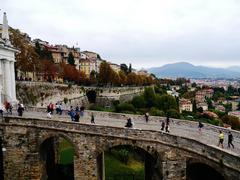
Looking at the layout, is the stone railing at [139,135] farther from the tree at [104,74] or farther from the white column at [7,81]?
the tree at [104,74]

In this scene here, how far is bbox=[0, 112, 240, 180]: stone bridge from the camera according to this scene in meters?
23.2

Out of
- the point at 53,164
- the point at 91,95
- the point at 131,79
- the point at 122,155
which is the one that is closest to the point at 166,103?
the point at 91,95

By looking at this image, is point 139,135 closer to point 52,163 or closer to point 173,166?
point 173,166

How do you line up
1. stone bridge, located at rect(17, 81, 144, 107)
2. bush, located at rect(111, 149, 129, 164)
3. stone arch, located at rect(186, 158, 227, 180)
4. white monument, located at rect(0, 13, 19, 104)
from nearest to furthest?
→ 1. stone arch, located at rect(186, 158, 227, 180)
2. white monument, located at rect(0, 13, 19, 104)
3. bush, located at rect(111, 149, 129, 164)
4. stone bridge, located at rect(17, 81, 144, 107)

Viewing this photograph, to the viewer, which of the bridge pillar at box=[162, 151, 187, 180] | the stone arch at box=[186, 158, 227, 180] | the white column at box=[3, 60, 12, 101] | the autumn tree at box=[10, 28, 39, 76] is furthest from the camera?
the autumn tree at box=[10, 28, 39, 76]

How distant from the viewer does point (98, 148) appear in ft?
91.2

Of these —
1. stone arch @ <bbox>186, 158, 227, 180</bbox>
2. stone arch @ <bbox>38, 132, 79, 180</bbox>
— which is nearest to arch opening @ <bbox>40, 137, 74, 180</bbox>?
stone arch @ <bbox>38, 132, 79, 180</bbox>

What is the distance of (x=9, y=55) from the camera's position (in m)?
41.5

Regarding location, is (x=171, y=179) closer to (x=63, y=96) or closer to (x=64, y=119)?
(x=64, y=119)

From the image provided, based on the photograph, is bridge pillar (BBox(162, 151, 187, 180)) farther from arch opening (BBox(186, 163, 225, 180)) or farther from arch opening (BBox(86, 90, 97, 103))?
arch opening (BBox(86, 90, 97, 103))

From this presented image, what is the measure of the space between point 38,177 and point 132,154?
15.4 meters

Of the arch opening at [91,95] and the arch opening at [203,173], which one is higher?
the arch opening at [91,95]

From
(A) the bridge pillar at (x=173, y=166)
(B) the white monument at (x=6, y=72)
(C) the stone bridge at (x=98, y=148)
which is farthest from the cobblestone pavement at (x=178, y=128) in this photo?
(B) the white monument at (x=6, y=72)

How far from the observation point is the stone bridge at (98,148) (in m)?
23.2
